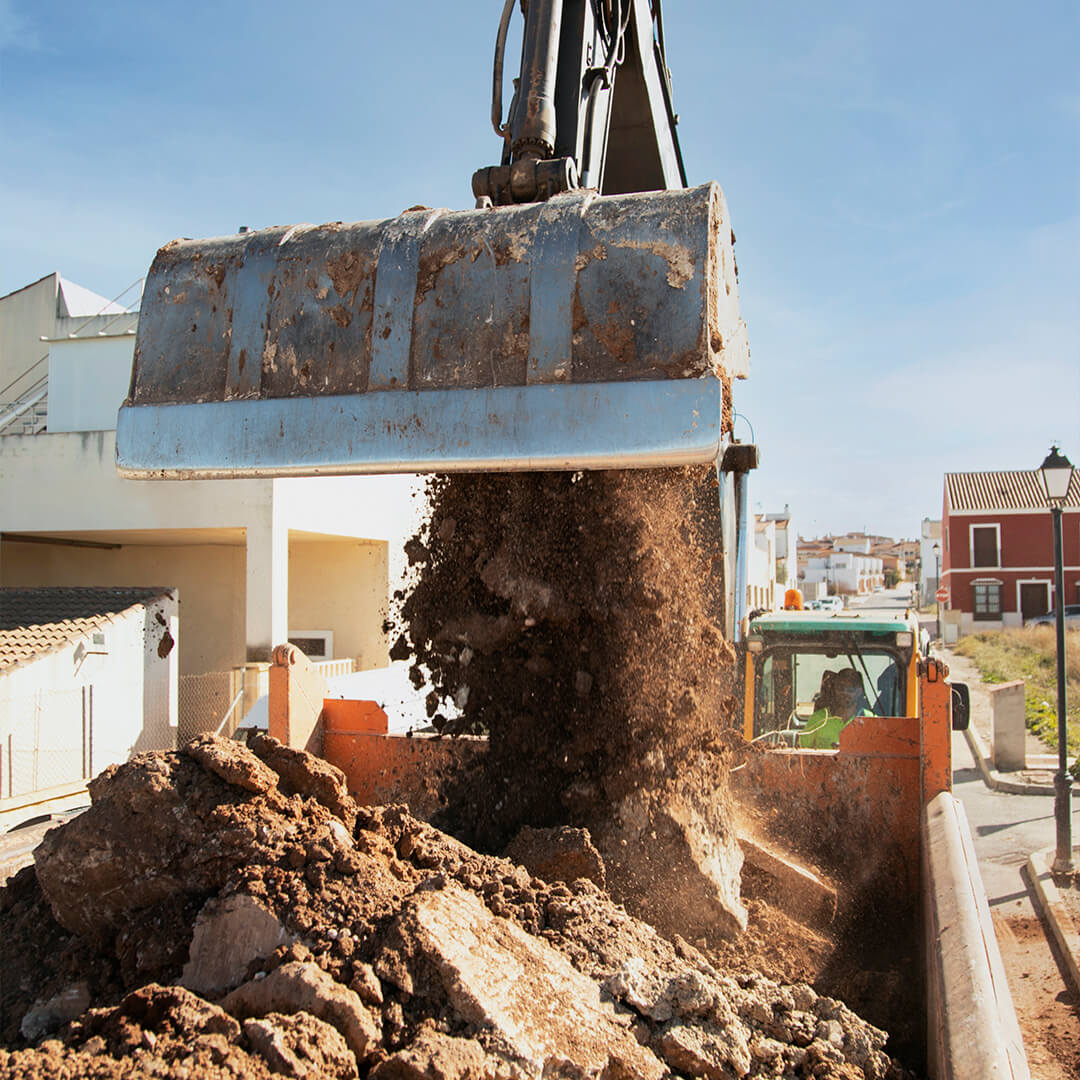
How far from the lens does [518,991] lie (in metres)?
2.16

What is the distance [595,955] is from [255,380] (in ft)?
6.33

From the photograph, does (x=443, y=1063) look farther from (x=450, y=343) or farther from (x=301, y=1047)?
(x=450, y=343)

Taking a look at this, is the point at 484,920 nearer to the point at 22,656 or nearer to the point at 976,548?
the point at 22,656

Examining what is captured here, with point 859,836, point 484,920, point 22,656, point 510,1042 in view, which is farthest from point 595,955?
point 22,656

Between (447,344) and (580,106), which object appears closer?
(447,344)

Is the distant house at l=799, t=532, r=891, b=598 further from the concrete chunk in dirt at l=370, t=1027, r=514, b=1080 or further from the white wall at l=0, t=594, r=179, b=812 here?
the concrete chunk in dirt at l=370, t=1027, r=514, b=1080

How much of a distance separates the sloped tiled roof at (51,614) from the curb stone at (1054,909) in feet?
26.8

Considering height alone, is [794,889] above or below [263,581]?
below

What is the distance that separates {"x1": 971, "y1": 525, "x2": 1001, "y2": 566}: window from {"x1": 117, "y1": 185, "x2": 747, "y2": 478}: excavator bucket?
1362 inches

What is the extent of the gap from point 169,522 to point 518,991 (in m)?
9.79

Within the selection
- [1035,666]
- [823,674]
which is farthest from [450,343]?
[1035,666]

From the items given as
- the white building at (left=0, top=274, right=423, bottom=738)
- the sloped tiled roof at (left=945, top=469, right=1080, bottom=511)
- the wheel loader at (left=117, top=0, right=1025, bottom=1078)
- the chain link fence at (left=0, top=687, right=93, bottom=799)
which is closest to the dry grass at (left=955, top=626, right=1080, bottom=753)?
the sloped tiled roof at (left=945, top=469, right=1080, bottom=511)

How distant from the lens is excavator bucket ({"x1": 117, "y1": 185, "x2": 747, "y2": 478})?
107 inches

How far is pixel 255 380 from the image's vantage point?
3.04m
